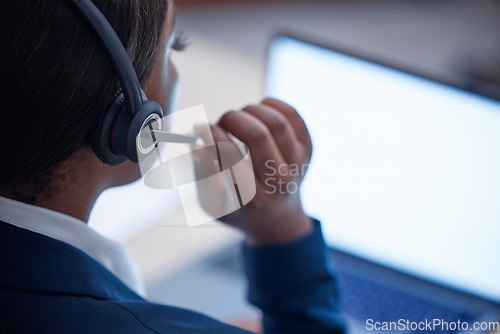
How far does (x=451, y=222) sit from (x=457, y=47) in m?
0.99

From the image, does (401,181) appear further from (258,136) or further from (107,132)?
(107,132)

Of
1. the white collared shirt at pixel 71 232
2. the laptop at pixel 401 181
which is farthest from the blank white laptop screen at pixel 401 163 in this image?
the white collared shirt at pixel 71 232

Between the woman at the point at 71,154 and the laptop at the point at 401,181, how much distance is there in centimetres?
22

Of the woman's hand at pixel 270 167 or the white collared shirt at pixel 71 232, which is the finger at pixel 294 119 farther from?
the white collared shirt at pixel 71 232

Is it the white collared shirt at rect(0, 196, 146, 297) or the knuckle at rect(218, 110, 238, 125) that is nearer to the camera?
the white collared shirt at rect(0, 196, 146, 297)

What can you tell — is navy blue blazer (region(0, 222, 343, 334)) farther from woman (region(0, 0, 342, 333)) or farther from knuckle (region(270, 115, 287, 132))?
knuckle (region(270, 115, 287, 132))

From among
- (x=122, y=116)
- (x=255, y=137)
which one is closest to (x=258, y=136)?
(x=255, y=137)

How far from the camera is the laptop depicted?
2.33ft

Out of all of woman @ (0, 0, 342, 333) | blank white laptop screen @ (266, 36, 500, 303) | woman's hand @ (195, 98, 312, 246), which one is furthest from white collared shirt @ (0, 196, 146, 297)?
blank white laptop screen @ (266, 36, 500, 303)

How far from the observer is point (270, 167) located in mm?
554

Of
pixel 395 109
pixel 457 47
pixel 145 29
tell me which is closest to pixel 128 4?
pixel 145 29

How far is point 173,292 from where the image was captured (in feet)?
2.68

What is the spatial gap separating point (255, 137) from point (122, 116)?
18 centimetres

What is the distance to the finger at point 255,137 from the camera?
534 mm
